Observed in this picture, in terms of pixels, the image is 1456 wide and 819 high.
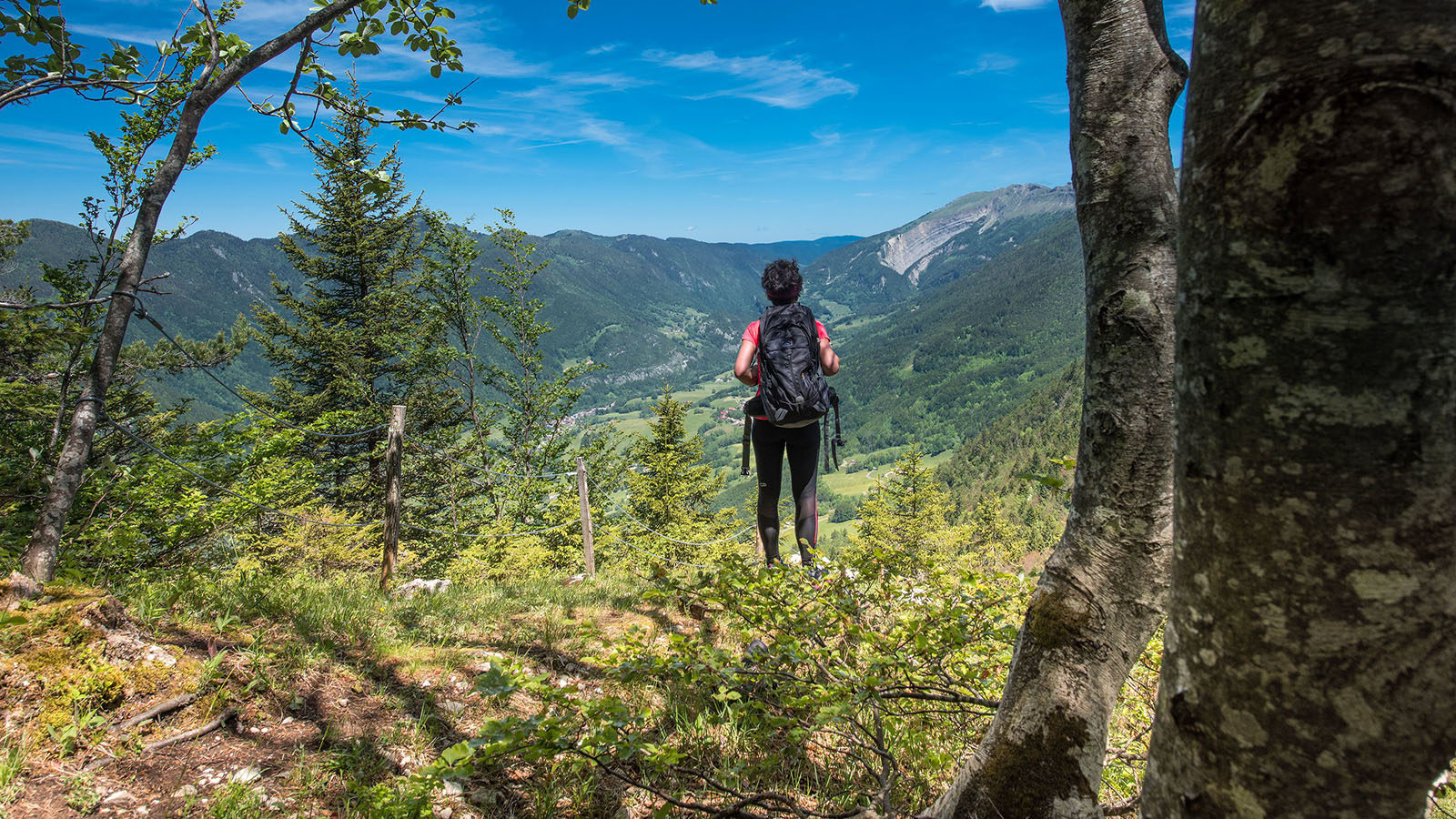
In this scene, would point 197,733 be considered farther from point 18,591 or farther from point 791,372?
point 791,372

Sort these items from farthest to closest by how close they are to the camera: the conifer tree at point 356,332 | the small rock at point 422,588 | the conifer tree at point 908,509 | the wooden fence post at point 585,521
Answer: the conifer tree at point 908,509
the conifer tree at point 356,332
the wooden fence post at point 585,521
the small rock at point 422,588

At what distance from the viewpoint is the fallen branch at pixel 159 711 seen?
7.98ft

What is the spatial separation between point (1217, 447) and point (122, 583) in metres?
5.78

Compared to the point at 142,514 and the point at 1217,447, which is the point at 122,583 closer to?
the point at 142,514

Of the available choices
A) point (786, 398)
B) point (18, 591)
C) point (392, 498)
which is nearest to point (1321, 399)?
point (786, 398)

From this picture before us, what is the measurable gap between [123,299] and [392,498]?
3.64m

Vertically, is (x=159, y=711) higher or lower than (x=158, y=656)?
lower

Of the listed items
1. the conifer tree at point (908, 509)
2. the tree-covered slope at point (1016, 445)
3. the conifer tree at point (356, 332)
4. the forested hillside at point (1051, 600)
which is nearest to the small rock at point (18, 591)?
the forested hillside at point (1051, 600)

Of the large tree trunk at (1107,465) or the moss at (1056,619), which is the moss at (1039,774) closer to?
the large tree trunk at (1107,465)

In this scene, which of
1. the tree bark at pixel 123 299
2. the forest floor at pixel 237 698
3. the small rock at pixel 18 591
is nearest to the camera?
the forest floor at pixel 237 698

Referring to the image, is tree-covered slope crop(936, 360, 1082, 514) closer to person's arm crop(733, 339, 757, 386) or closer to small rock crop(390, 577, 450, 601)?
small rock crop(390, 577, 450, 601)

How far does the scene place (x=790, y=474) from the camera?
438 centimetres

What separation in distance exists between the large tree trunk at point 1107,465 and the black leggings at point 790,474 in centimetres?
253

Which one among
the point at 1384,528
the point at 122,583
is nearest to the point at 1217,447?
the point at 1384,528
